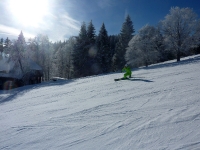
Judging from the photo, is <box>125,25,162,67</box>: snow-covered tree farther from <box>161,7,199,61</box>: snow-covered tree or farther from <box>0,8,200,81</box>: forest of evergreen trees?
<box>161,7,199,61</box>: snow-covered tree

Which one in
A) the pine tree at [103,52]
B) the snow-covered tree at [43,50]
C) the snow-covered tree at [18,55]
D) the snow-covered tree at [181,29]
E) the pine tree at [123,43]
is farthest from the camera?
the pine tree at [123,43]

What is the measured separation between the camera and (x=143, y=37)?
29531 millimetres

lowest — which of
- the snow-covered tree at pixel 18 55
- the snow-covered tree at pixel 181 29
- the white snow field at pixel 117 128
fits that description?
the white snow field at pixel 117 128

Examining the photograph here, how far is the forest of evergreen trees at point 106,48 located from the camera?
2361 cm

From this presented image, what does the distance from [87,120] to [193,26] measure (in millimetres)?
24853

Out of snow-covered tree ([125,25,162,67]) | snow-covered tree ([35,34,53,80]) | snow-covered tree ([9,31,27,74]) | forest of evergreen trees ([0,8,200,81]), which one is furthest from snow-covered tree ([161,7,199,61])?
snow-covered tree ([35,34,53,80])

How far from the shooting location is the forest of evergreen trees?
23609mm

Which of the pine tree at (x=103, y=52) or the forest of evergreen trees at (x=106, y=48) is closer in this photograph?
the forest of evergreen trees at (x=106, y=48)

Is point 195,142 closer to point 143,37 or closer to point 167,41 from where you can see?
point 167,41

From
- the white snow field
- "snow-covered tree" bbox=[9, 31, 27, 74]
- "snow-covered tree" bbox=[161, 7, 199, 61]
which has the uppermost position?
"snow-covered tree" bbox=[161, 7, 199, 61]

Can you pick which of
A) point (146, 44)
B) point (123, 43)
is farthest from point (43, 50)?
point (146, 44)

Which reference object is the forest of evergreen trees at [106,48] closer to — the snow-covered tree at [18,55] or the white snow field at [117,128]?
the snow-covered tree at [18,55]

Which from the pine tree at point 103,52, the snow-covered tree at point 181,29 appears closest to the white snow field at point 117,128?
the snow-covered tree at point 181,29

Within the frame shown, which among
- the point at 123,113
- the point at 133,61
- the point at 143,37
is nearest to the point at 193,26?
the point at 143,37
